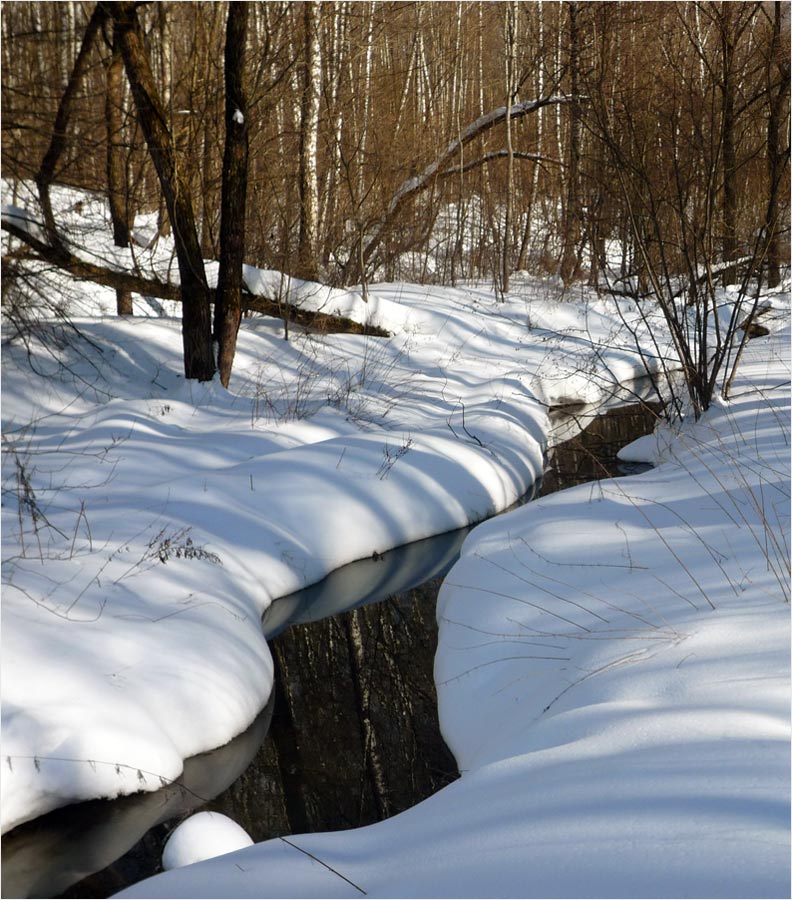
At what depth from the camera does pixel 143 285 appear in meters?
9.52

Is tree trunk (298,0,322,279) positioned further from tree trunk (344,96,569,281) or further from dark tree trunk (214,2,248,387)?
dark tree trunk (214,2,248,387)

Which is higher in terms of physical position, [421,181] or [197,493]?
[421,181]

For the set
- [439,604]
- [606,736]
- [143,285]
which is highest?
[143,285]

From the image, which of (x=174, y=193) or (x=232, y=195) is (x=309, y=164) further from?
(x=174, y=193)

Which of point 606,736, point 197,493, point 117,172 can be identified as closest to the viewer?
point 606,736

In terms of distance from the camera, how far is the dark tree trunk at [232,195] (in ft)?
27.9

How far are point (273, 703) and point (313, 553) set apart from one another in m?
1.66

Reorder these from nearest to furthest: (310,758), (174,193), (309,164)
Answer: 1. (310,758)
2. (174,193)
3. (309,164)

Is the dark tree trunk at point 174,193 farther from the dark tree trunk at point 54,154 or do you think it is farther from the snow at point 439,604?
the dark tree trunk at point 54,154

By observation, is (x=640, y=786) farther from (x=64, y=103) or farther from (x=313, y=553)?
(x=64, y=103)

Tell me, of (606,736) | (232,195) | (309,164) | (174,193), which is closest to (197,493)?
(174,193)

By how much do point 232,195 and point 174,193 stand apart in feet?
1.88

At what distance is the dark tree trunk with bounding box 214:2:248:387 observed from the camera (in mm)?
8508

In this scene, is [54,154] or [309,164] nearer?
[54,154]
